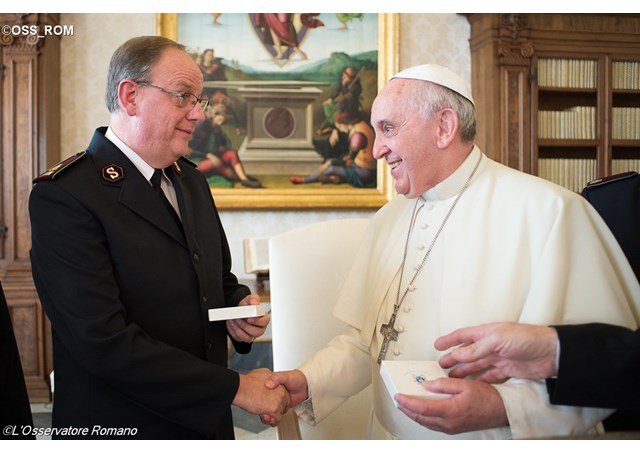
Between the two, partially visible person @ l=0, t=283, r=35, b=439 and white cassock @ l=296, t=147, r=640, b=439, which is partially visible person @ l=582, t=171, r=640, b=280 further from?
partially visible person @ l=0, t=283, r=35, b=439

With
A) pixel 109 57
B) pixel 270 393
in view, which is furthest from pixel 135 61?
pixel 109 57

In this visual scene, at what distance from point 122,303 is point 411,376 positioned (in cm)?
78

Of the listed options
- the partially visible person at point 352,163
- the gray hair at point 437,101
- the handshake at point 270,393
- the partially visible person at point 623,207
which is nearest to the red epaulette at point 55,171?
the handshake at point 270,393

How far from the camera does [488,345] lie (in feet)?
4.32

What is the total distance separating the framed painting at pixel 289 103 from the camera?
493 centimetres

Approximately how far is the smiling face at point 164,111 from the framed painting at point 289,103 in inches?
125

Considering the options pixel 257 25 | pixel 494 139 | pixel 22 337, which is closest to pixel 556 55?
pixel 494 139

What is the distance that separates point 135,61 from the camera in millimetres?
1670

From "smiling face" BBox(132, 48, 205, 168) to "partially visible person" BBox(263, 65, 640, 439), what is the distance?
58 centimetres

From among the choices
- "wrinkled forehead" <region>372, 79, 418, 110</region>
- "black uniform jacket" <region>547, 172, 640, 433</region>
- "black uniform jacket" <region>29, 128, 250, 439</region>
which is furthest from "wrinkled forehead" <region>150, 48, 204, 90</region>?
"black uniform jacket" <region>547, 172, 640, 433</region>

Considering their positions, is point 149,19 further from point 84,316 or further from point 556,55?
point 84,316

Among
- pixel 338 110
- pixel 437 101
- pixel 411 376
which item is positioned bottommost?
pixel 411 376

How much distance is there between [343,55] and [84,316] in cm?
405

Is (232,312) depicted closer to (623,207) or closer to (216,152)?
(623,207)
